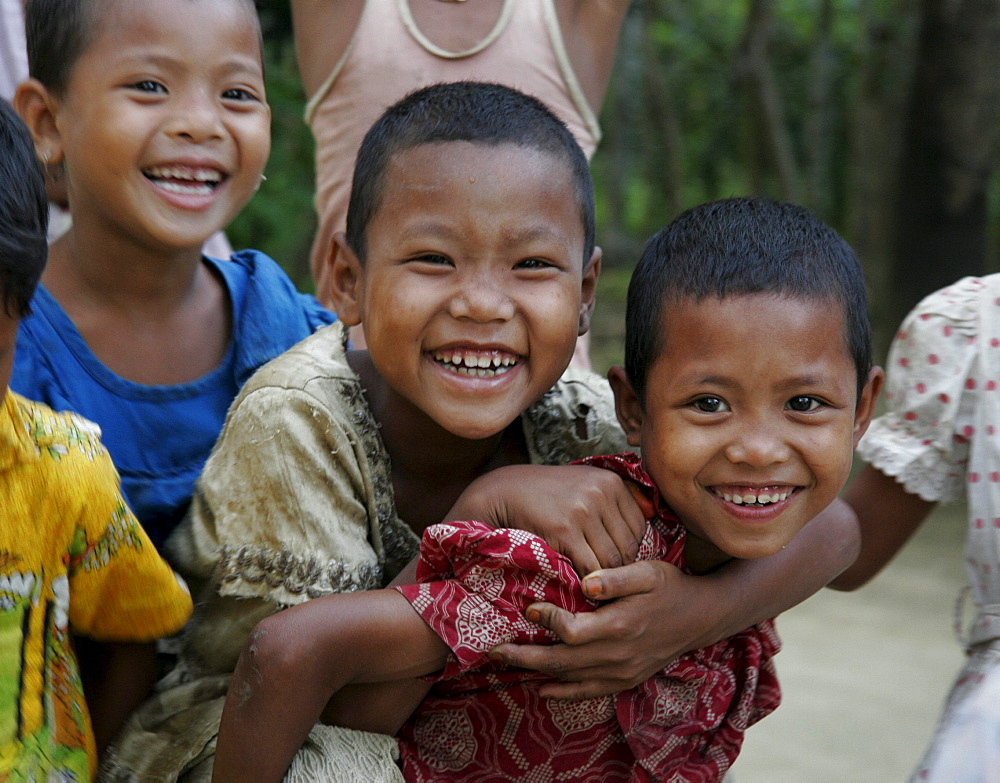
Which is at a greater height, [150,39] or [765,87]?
[150,39]

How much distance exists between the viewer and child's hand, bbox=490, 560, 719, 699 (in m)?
1.52

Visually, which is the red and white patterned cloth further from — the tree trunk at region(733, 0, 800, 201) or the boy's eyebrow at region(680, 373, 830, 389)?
the tree trunk at region(733, 0, 800, 201)

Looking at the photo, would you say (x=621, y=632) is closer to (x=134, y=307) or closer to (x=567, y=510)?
(x=567, y=510)

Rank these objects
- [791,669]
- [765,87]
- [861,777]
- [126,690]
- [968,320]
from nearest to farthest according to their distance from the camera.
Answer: [126,690], [968,320], [861,777], [791,669], [765,87]

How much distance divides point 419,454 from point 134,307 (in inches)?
22.6

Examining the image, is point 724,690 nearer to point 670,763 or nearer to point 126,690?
point 670,763

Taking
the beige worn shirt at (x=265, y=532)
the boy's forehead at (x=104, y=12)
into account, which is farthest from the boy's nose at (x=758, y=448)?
the boy's forehead at (x=104, y=12)

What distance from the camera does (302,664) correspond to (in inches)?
57.0

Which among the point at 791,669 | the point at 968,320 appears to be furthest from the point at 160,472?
the point at 791,669

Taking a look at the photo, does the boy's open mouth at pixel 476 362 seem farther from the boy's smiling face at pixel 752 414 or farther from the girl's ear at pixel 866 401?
the girl's ear at pixel 866 401

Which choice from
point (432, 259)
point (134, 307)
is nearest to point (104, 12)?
point (134, 307)

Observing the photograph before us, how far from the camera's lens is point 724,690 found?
169 cm

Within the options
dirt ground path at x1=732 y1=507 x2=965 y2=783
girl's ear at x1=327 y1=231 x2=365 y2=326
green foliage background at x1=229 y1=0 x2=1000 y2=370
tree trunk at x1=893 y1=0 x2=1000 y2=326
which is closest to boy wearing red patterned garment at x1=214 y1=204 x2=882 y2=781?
girl's ear at x1=327 y1=231 x2=365 y2=326

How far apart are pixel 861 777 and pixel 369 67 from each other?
2.45 metres
